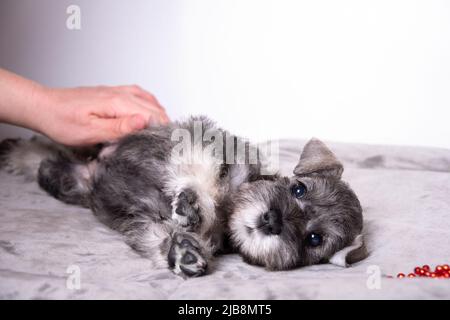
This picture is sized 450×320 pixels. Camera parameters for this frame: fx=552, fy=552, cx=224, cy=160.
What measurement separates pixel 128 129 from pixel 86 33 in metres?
2.22

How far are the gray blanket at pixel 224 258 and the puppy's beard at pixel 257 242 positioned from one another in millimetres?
55

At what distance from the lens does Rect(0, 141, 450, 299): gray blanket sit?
5.93 feet

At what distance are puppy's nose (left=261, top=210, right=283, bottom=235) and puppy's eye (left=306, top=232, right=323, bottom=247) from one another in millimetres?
167

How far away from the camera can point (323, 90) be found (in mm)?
5180

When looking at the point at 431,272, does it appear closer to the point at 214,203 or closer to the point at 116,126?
the point at 214,203

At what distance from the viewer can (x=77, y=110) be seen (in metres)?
3.25

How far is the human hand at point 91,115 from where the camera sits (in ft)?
10.7

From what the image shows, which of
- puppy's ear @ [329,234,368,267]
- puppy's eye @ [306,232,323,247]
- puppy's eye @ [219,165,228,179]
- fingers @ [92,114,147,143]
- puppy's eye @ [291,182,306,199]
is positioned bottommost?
puppy's ear @ [329,234,368,267]

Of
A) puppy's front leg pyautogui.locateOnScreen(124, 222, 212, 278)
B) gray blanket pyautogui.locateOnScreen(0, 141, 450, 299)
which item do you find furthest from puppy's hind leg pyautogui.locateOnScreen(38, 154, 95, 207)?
puppy's front leg pyautogui.locateOnScreen(124, 222, 212, 278)

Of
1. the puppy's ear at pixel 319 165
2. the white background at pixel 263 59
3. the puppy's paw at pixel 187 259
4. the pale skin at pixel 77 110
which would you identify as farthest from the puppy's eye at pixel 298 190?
the white background at pixel 263 59

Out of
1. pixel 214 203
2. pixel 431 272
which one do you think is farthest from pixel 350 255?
pixel 214 203

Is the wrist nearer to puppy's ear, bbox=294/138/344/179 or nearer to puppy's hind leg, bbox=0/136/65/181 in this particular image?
puppy's hind leg, bbox=0/136/65/181

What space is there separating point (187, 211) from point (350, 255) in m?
0.72

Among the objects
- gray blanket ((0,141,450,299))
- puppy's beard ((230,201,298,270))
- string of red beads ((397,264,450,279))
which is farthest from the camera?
puppy's beard ((230,201,298,270))
